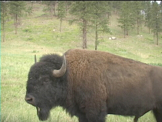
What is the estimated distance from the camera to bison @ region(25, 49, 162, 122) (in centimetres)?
434

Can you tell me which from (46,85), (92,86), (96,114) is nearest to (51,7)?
(46,85)

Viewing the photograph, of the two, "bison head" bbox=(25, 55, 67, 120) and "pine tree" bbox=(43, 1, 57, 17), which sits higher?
"pine tree" bbox=(43, 1, 57, 17)

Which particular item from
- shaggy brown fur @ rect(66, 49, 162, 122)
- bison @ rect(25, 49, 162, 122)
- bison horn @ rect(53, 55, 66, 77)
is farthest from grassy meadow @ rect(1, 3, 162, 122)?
bison horn @ rect(53, 55, 66, 77)

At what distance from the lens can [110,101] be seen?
454 centimetres

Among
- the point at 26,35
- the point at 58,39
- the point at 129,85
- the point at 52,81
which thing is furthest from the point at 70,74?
the point at 26,35

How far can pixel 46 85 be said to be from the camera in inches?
172

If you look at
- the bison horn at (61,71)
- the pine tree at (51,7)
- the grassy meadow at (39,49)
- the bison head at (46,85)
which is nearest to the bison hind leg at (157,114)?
the grassy meadow at (39,49)

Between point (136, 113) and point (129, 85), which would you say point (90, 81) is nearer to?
point (129, 85)

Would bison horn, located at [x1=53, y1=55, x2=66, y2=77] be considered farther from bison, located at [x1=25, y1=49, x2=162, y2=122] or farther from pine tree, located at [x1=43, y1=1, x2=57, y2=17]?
pine tree, located at [x1=43, y1=1, x2=57, y2=17]

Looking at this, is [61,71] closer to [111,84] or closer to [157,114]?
[111,84]

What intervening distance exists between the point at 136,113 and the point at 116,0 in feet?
252

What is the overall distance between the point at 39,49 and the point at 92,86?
3144 centimetres

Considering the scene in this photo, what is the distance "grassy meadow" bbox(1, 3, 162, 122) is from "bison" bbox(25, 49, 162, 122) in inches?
51.9

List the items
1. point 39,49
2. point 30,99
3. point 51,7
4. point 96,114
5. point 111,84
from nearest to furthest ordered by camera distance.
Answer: point 30,99 < point 96,114 < point 111,84 < point 39,49 < point 51,7
